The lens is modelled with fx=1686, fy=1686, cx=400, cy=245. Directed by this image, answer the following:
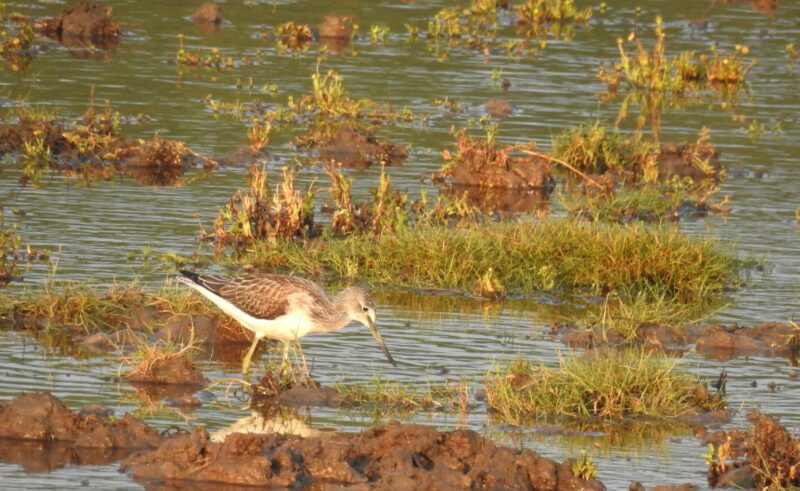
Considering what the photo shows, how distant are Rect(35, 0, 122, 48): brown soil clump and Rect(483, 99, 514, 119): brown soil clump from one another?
286 inches

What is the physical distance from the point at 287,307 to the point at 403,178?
8.10 m

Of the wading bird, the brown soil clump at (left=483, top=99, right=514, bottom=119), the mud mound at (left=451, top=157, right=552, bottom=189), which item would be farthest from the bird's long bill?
the brown soil clump at (left=483, top=99, right=514, bottom=119)

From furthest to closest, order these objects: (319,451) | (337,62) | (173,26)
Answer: (173,26) → (337,62) → (319,451)

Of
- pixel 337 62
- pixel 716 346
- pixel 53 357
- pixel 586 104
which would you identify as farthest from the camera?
pixel 337 62

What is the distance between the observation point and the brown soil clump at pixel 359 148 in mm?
21266

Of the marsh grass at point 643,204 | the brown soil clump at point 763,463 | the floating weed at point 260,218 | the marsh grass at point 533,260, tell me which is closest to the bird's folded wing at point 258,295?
the marsh grass at point 533,260

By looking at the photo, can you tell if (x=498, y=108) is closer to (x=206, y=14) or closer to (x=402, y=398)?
(x=206, y=14)

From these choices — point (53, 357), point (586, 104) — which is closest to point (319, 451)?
point (53, 357)

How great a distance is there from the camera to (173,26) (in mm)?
30062

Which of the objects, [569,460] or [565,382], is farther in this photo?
[565,382]

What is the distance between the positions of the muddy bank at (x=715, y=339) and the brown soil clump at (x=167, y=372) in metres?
3.29

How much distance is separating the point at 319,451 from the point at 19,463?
1796 millimetres

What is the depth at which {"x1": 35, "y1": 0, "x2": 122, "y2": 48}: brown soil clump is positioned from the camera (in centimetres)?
2833

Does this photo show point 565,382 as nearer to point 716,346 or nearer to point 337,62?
point 716,346
